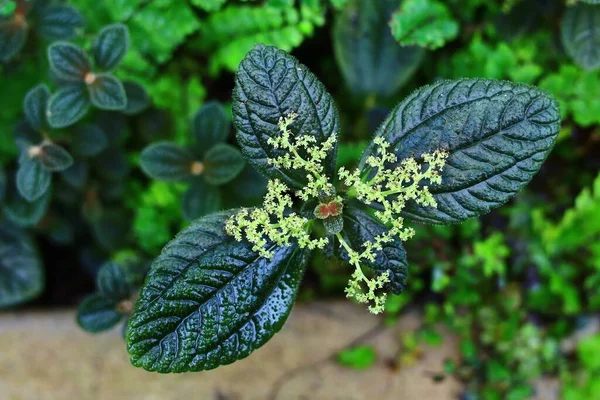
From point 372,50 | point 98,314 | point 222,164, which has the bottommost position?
point 98,314

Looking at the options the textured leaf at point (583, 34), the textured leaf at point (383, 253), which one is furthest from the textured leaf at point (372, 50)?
the textured leaf at point (383, 253)

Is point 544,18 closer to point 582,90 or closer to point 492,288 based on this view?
point 582,90

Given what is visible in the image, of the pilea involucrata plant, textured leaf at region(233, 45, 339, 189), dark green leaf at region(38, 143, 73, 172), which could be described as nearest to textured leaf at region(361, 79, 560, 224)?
Answer: the pilea involucrata plant

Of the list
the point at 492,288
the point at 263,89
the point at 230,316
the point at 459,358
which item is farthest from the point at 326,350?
the point at 263,89

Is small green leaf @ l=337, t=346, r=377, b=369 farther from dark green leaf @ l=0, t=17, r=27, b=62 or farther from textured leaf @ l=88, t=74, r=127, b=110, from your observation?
dark green leaf @ l=0, t=17, r=27, b=62

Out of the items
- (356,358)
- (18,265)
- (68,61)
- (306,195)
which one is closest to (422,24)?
(306,195)

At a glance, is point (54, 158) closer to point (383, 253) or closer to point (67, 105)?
point (67, 105)

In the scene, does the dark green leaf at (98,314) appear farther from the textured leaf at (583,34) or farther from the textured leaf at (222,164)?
the textured leaf at (583,34)

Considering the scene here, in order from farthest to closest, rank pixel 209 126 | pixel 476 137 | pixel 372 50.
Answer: pixel 372 50 → pixel 209 126 → pixel 476 137
